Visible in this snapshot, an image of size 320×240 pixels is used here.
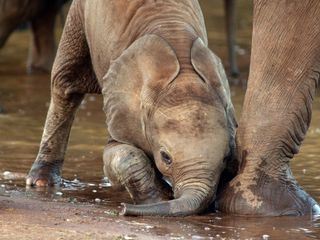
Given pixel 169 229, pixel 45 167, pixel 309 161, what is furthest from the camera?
pixel 309 161

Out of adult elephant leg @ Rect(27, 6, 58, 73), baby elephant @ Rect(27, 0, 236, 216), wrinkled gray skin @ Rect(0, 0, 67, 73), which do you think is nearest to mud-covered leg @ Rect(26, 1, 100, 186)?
baby elephant @ Rect(27, 0, 236, 216)

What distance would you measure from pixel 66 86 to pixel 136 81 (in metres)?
A: 1.57

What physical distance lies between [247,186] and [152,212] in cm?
67

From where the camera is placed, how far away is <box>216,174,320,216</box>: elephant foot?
7.23 metres

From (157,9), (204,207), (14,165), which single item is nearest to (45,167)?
(14,165)

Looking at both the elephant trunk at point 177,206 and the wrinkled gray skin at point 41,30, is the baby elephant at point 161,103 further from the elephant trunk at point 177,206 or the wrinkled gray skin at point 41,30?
the wrinkled gray skin at point 41,30

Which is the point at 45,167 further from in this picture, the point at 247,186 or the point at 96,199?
the point at 247,186

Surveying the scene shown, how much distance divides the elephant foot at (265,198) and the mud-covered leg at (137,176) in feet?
1.16

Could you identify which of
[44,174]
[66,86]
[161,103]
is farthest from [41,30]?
[161,103]

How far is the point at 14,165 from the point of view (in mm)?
9266

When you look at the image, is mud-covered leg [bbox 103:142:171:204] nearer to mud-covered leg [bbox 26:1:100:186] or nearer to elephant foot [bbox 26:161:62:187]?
elephant foot [bbox 26:161:62:187]

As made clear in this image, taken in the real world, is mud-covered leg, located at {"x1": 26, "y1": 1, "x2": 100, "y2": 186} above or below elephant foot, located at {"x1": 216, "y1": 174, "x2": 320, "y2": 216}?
above

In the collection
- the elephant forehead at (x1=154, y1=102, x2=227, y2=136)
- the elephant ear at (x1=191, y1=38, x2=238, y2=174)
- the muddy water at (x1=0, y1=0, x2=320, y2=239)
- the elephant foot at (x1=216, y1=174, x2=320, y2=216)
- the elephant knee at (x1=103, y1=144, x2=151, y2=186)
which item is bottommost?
the muddy water at (x1=0, y1=0, x2=320, y2=239)

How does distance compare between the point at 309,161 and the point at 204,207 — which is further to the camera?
the point at 309,161
